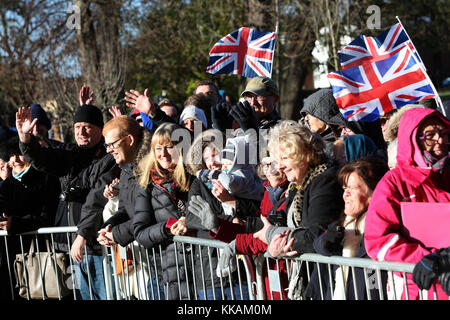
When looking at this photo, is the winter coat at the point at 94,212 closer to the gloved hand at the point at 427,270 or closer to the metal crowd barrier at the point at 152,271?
the metal crowd barrier at the point at 152,271

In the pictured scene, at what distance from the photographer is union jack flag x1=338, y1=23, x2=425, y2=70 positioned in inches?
223

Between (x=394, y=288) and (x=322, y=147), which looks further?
(x=322, y=147)

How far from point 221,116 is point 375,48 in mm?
1429

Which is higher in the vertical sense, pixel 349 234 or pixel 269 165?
pixel 269 165

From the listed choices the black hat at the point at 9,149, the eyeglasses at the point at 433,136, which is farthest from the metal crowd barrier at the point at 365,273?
the black hat at the point at 9,149

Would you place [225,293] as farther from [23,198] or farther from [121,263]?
[23,198]

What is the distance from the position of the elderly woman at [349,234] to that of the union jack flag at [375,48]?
2.00m

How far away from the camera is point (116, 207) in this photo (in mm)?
5980

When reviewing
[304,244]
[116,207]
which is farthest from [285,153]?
[116,207]

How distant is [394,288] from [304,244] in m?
0.60

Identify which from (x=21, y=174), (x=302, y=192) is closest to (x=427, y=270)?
(x=302, y=192)

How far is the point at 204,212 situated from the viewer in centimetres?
457

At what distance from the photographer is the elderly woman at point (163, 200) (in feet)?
16.7
